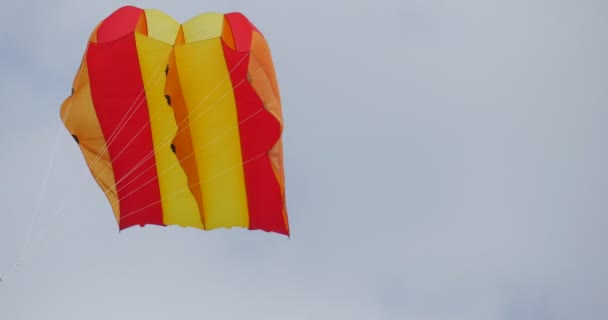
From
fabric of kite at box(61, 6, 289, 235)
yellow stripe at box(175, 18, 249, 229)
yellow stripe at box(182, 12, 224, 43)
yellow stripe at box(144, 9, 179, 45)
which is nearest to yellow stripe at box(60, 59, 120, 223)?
fabric of kite at box(61, 6, 289, 235)

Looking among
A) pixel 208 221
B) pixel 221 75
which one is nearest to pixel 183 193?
pixel 208 221

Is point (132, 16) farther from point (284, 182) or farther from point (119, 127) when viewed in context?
point (284, 182)

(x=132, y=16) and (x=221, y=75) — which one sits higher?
(x=132, y=16)

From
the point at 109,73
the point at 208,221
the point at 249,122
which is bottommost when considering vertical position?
the point at 208,221

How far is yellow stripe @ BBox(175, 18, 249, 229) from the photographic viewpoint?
19.8 meters

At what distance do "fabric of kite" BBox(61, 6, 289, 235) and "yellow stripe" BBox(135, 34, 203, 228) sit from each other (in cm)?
2

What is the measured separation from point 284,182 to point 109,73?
364 centimetres

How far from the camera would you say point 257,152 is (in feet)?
65.9

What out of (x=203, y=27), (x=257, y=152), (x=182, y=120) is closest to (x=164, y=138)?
(x=182, y=120)

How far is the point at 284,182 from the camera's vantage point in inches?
803

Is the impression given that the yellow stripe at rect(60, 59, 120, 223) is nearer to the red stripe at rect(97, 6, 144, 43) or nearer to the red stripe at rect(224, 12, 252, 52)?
the red stripe at rect(97, 6, 144, 43)

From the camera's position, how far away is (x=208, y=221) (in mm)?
20359

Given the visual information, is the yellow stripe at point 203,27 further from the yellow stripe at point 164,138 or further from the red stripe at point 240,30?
the yellow stripe at point 164,138

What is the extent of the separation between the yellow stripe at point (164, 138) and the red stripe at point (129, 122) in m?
0.10
